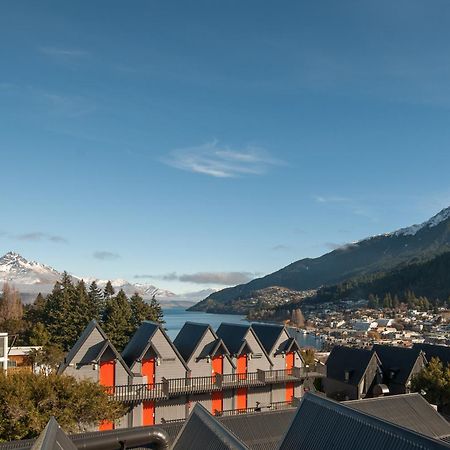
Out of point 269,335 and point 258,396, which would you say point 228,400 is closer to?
point 258,396

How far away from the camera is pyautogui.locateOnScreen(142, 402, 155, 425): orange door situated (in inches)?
1307

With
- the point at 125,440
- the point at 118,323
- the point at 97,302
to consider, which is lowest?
the point at 125,440

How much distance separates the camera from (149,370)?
3412 centimetres

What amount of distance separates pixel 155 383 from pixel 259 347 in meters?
10.2

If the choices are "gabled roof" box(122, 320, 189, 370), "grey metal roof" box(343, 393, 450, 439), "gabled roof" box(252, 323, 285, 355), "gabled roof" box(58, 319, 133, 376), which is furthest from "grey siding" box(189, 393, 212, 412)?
"grey metal roof" box(343, 393, 450, 439)

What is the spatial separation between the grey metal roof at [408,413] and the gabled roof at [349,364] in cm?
1604

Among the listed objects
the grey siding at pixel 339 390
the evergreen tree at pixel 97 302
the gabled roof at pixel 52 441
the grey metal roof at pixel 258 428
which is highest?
the evergreen tree at pixel 97 302

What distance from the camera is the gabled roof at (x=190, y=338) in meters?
37.0

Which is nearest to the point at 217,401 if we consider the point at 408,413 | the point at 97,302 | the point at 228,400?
the point at 228,400

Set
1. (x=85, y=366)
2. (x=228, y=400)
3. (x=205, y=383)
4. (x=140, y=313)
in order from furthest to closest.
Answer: (x=140, y=313)
(x=228, y=400)
(x=205, y=383)
(x=85, y=366)

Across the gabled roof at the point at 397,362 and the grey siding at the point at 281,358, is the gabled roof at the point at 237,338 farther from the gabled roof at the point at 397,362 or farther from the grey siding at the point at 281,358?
the gabled roof at the point at 397,362

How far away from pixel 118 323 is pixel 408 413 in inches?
1667

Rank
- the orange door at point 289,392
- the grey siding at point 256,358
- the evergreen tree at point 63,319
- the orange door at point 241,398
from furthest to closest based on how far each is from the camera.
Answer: the evergreen tree at point 63,319 < the orange door at point 289,392 < the grey siding at point 256,358 < the orange door at point 241,398

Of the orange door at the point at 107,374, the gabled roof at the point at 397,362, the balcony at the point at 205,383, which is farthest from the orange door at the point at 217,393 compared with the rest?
the gabled roof at the point at 397,362
